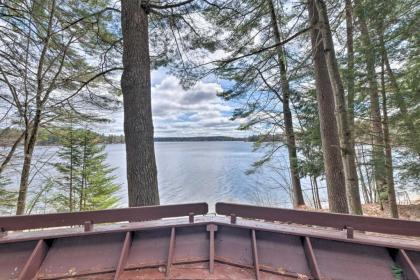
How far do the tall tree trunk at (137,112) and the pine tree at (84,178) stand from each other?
7225 millimetres

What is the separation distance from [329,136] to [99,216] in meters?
3.78

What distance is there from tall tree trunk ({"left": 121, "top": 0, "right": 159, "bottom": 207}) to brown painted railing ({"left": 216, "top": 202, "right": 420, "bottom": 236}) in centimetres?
134

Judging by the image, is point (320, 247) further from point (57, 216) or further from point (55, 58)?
point (55, 58)

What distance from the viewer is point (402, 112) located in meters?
5.09

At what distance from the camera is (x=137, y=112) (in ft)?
10.3

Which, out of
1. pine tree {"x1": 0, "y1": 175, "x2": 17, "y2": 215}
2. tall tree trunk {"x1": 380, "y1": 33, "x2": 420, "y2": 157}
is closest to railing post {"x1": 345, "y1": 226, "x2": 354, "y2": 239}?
tall tree trunk {"x1": 380, "y1": 33, "x2": 420, "y2": 157}

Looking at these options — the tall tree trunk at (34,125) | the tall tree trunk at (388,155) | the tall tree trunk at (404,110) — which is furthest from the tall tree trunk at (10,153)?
the tall tree trunk at (388,155)

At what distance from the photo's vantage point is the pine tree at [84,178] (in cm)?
951

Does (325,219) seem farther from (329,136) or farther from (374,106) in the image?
(374,106)

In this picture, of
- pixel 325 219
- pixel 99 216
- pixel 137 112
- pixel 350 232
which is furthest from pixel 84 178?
pixel 350 232

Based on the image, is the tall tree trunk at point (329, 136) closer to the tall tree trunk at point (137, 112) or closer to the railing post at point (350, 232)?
the railing post at point (350, 232)

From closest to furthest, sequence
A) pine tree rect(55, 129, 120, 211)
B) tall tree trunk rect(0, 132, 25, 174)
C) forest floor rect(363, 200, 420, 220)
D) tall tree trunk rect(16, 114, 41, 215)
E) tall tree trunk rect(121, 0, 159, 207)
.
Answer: tall tree trunk rect(121, 0, 159, 207)
tall tree trunk rect(0, 132, 25, 174)
tall tree trunk rect(16, 114, 41, 215)
forest floor rect(363, 200, 420, 220)
pine tree rect(55, 129, 120, 211)

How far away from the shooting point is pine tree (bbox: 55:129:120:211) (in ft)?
31.2

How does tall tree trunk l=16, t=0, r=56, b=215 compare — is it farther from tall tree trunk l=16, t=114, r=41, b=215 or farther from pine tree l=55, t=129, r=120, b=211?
pine tree l=55, t=129, r=120, b=211
